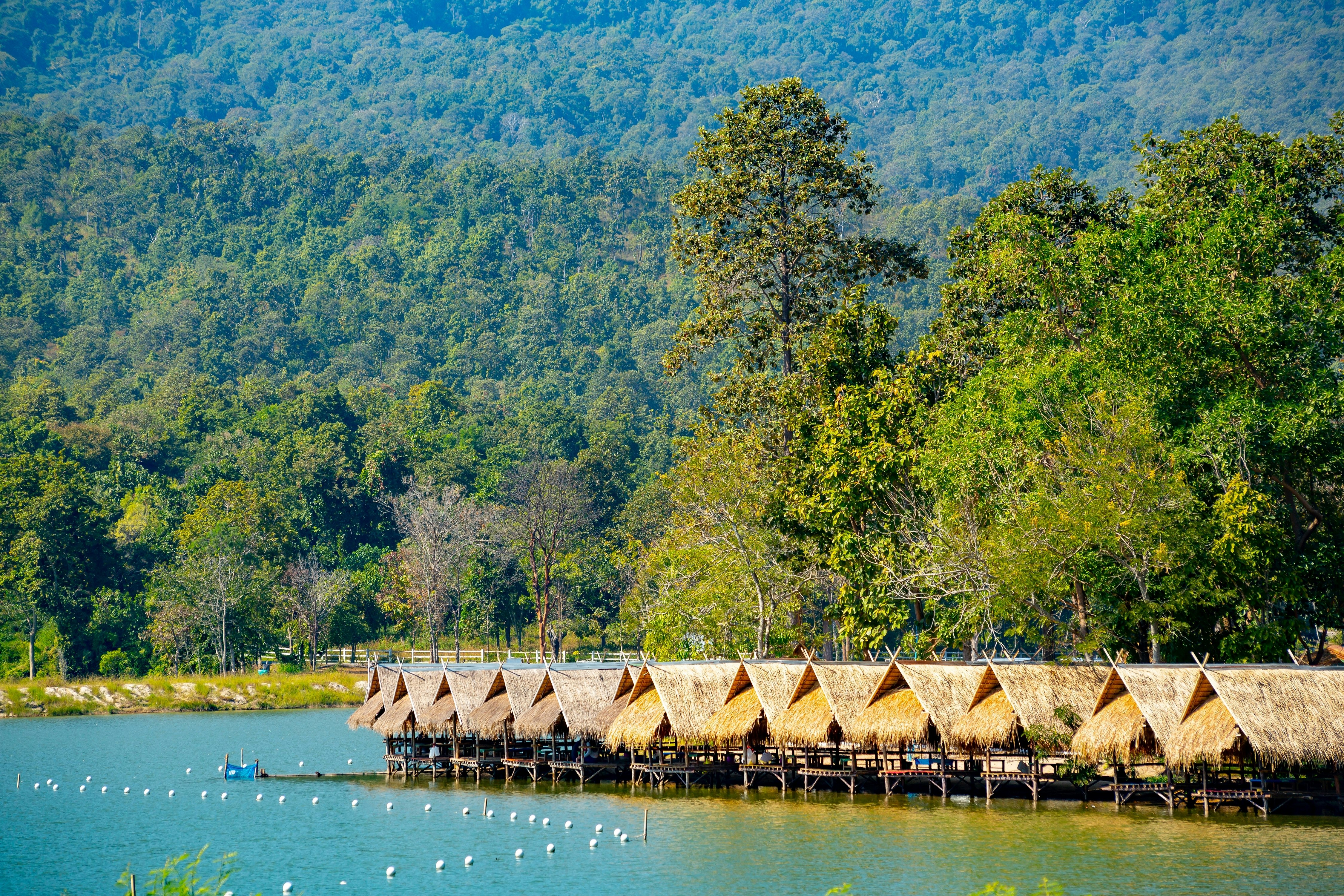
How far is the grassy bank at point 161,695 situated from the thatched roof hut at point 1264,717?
5111 cm

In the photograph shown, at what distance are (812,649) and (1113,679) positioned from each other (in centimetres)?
1502

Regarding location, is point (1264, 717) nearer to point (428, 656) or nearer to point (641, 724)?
point (641, 724)

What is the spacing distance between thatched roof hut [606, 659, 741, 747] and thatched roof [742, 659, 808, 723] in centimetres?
81

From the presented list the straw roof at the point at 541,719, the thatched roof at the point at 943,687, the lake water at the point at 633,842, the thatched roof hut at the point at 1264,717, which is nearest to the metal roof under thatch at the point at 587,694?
the straw roof at the point at 541,719

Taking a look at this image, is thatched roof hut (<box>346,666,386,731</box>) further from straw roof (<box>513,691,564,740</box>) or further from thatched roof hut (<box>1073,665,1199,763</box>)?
thatched roof hut (<box>1073,665,1199,763</box>)

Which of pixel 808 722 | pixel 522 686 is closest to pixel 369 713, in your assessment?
pixel 522 686

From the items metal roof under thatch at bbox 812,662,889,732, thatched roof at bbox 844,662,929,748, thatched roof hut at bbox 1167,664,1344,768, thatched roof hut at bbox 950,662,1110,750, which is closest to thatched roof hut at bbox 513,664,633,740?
metal roof under thatch at bbox 812,662,889,732

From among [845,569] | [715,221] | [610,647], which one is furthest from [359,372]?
[845,569]

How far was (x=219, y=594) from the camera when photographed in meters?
72.7

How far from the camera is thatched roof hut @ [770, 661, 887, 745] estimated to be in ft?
105

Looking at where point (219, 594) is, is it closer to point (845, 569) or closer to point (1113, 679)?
point (845, 569)

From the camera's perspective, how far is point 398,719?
39656 mm

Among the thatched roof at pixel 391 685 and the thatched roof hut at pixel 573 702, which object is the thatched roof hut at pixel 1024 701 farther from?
the thatched roof at pixel 391 685

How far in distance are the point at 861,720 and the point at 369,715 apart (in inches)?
679
